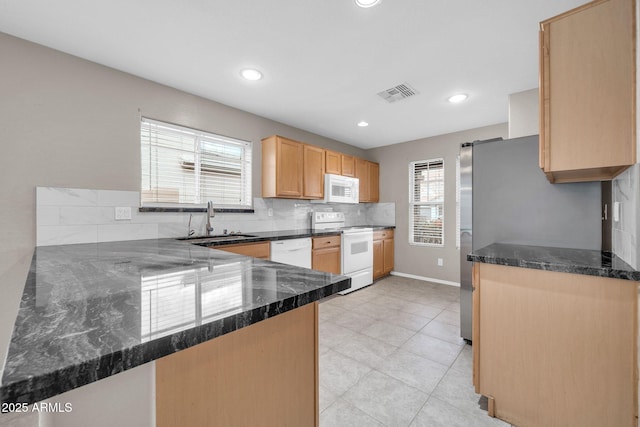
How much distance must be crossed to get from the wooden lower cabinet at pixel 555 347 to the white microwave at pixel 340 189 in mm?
2708

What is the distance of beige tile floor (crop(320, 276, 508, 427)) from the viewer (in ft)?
5.20

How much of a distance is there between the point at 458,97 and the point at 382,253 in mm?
2648

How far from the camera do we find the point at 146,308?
0.68 meters

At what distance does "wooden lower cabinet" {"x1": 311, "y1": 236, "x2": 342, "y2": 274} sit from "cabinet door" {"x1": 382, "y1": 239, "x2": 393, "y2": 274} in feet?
3.96

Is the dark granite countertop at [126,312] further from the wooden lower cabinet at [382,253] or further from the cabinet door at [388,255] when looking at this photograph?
the cabinet door at [388,255]

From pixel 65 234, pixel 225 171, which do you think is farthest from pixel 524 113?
pixel 65 234

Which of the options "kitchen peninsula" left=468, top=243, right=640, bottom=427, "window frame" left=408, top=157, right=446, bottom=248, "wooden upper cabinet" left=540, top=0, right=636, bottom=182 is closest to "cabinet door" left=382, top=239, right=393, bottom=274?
"window frame" left=408, top=157, right=446, bottom=248

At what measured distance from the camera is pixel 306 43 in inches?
81.3

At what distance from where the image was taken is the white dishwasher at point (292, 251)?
310cm

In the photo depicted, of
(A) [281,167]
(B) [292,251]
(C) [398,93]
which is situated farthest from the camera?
(A) [281,167]

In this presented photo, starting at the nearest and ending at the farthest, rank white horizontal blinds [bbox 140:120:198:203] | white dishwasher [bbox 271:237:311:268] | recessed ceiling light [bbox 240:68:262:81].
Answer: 1. recessed ceiling light [bbox 240:68:262:81]
2. white horizontal blinds [bbox 140:120:198:203]
3. white dishwasher [bbox 271:237:311:268]

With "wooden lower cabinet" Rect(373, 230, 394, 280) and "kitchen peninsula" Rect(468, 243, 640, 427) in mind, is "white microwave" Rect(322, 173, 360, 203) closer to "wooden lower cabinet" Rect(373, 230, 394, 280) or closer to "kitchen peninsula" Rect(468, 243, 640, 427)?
"wooden lower cabinet" Rect(373, 230, 394, 280)

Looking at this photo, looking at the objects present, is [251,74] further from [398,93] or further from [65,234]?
[65,234]

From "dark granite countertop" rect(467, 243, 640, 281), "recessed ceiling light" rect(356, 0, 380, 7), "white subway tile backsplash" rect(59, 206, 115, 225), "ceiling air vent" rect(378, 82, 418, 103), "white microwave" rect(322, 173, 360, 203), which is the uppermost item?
"recessed ceiling light" rect(356, 0, 380, 7)
